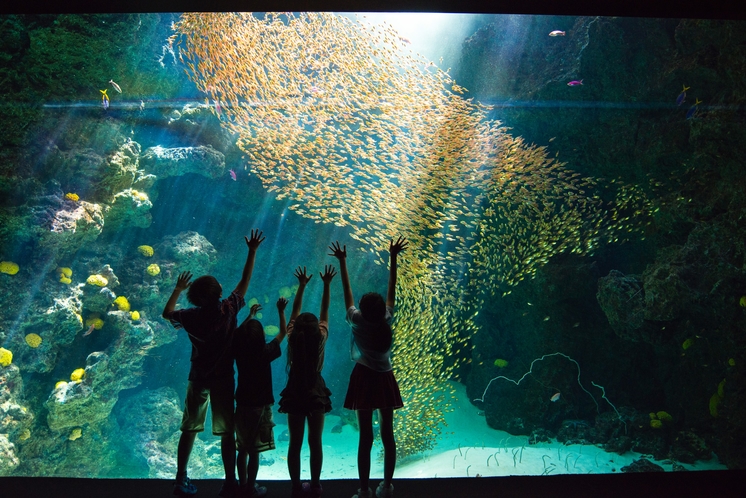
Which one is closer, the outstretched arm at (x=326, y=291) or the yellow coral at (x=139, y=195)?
the outstretched arm at (x=326, y=291)

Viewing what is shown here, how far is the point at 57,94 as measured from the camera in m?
8.15

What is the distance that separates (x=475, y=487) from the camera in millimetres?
3365

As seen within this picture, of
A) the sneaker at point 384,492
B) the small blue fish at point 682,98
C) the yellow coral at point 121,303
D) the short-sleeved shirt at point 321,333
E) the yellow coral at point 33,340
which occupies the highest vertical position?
the small blue fish at point 682,98

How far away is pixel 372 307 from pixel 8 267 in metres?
8.24

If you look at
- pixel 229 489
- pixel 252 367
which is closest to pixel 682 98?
pixel 252 367

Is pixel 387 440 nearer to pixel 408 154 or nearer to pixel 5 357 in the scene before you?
pixel 408 154

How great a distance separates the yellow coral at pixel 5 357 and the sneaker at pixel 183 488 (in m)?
6.87

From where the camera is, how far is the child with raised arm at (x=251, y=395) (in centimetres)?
310

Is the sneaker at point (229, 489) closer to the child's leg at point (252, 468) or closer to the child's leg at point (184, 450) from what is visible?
the child's leg at point (252, 468)

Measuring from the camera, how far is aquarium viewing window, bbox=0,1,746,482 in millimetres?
7574

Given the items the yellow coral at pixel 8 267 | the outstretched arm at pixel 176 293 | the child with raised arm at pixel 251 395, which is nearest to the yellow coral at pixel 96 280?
the yellow coral at pixel 8 267

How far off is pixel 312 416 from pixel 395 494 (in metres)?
0.97

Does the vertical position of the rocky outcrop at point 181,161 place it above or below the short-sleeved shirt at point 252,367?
above

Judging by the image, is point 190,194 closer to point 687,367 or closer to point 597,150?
point 597,150
